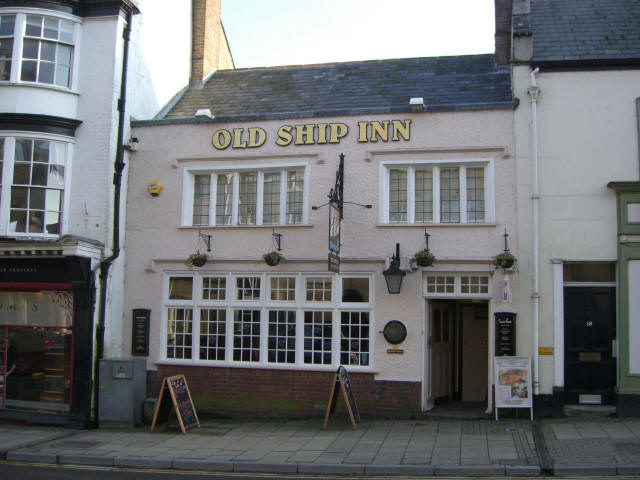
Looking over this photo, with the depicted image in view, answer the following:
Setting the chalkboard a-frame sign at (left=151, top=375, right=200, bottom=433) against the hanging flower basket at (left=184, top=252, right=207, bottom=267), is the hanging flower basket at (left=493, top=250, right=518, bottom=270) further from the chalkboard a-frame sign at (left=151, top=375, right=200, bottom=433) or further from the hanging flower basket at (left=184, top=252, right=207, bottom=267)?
the chalkboard a-frame sign at (left=151, top=375, right=200, bottom=433)

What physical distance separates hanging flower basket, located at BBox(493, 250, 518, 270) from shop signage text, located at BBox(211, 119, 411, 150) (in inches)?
124

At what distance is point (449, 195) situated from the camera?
14.5 metres

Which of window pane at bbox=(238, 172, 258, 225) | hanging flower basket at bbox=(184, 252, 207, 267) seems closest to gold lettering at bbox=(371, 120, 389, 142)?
window pane at bbox=(238, 172, 258, 225)

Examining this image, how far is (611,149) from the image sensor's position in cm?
1361

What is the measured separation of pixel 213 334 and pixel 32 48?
7.39 m

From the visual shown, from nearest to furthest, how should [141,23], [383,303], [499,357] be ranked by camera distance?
[499,357] → [383,303] → [141,23]

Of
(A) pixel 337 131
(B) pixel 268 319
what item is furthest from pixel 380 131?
(B) pixel 268 319

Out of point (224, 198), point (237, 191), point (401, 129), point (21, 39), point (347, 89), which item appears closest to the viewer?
point (401, 129)

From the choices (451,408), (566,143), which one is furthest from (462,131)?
(451,408)

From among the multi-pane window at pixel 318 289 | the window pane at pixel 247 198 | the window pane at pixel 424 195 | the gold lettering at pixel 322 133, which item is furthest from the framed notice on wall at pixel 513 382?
the window pane at pixel 247 198

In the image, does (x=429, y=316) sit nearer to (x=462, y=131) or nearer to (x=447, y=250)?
(x=447, y=250)

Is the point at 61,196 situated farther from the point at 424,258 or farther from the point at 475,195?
the point at 475,195

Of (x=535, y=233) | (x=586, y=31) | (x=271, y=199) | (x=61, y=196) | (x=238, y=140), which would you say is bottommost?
(x=535, y=233)

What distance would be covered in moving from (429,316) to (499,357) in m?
1.88
